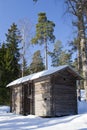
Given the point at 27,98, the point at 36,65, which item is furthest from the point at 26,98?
the point at 36,65

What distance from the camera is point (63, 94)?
71.5 ft

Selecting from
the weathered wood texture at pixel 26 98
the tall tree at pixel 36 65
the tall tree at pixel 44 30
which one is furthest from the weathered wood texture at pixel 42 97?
the tall tree at pixel 36 65

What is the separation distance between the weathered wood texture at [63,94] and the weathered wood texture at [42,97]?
20.6 inches

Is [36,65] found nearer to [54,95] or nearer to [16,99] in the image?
[16,99]

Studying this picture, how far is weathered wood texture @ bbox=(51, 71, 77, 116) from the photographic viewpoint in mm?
21172

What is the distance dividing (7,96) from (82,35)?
70.5 feet

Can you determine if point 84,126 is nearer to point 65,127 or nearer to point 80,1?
point 65,127

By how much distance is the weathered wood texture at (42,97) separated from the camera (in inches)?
850

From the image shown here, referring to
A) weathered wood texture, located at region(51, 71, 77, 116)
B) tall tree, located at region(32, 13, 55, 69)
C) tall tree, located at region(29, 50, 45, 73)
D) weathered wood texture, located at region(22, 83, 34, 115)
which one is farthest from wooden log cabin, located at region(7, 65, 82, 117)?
tall tree, located at region(29, 50, 45, 73)

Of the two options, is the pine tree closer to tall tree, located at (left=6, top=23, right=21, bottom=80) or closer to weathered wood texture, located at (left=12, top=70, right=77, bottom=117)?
tall tree, located at (left=6, top=23, right=21, bottom=80)

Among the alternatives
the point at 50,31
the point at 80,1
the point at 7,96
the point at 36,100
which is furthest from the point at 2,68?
the point at 80,1

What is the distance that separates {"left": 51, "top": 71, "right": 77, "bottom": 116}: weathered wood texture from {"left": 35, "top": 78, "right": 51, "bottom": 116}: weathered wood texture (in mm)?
524

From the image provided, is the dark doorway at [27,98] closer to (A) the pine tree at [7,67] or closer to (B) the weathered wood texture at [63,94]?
(B) the weathered wood texture at [63,94]

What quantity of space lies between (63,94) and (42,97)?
6.07ft
